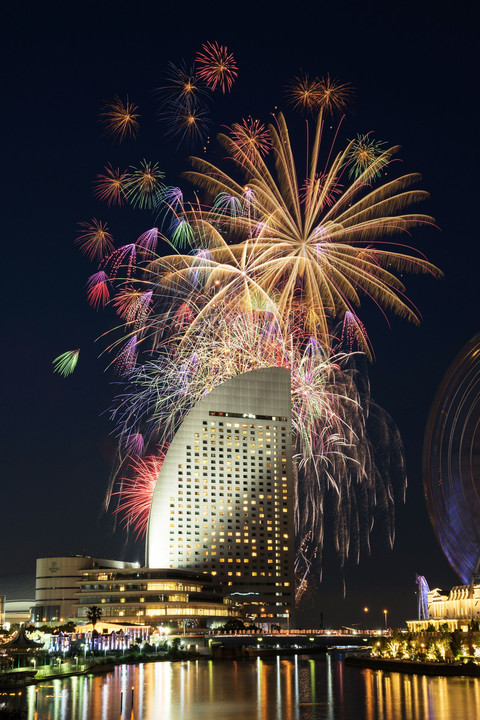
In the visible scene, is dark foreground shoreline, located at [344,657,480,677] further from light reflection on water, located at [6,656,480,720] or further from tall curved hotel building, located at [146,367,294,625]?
tall curved hotel building, located at [146,367,294,625]

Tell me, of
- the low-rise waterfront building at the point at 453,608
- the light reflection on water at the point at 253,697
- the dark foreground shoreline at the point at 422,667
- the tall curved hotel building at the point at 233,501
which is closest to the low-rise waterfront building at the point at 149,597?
the tall curved hotel building at the point at 233,501

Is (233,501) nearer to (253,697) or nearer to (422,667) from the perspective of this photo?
(422,667)

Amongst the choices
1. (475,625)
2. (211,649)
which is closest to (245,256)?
(475,625)

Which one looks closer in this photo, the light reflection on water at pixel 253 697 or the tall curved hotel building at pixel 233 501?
the light reflection on water at pixel 253 697

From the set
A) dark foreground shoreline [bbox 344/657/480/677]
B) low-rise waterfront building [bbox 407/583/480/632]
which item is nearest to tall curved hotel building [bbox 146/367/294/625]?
low-rise waterfront building [bbox 407/583/480/632]

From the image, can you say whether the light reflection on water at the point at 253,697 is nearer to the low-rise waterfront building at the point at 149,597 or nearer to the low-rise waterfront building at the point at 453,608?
the low-rise waterfront building at the point at 453,608

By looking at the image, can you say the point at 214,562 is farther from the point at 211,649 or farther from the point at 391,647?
the point at 391,647
